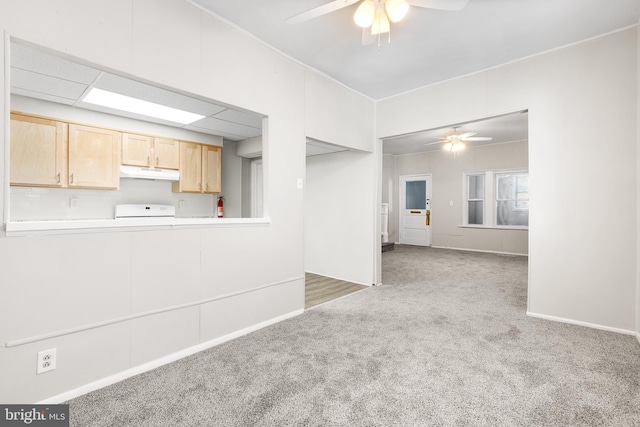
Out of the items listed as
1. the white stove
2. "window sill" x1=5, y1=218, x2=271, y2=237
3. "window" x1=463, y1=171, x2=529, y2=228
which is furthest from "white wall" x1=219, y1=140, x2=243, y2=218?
"window" x1=463, y1=171, x2=529, y2=228

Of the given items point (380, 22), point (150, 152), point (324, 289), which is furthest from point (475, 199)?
point (150, 152)

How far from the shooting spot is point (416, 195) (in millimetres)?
9164

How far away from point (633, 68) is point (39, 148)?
6305 millimetres

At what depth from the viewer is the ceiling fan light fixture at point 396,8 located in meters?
1.94

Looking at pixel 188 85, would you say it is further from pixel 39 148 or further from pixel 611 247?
pixel 611 247

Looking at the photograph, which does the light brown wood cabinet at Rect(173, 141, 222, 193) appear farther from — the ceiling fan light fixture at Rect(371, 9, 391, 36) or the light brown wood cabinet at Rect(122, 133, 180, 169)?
the ceiling fan light fixture at Rect(371, 9, 391, 36)

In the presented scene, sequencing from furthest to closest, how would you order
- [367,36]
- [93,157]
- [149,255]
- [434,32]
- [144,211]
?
[144,211] < [93,157] < [434,32] < [367,36] < [149,255]

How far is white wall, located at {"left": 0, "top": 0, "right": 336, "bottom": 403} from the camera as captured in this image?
1.69 metres

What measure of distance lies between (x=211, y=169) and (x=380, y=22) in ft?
13.0

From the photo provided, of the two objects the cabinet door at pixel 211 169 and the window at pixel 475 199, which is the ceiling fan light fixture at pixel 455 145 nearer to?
A: the window at pixel 475 199

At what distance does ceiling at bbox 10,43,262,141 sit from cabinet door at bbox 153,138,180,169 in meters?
0.32

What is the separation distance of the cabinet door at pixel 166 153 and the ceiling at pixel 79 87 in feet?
1.04

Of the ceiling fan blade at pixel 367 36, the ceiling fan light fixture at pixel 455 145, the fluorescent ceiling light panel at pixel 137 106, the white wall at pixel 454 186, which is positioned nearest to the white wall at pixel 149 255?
the ceiling fan blade at pixel 367 36

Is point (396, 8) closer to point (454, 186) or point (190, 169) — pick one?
point (190, 169)
